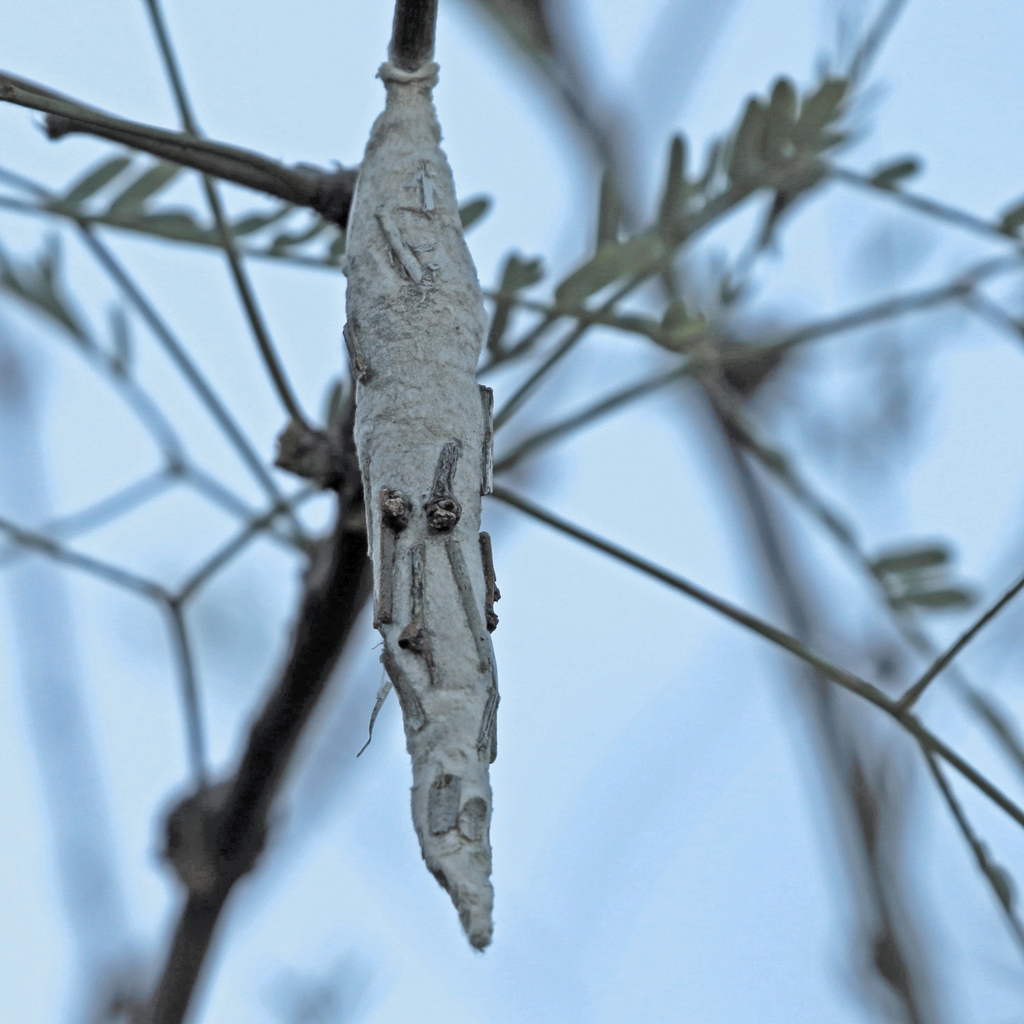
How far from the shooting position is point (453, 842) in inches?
11.2

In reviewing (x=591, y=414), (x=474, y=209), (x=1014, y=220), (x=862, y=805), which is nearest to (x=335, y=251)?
(x=474, y=209)

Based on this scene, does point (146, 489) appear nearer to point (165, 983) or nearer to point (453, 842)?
point (165, 983)

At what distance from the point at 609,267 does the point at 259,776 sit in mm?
373

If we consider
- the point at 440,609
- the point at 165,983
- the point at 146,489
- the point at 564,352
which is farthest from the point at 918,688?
the point at 146,489

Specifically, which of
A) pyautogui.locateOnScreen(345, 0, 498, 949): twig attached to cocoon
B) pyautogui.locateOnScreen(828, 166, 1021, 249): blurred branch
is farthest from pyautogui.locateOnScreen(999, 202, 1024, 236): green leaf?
pyautogui.locateOnScreen(345, 0, 498, 949): twig attached to cocoon

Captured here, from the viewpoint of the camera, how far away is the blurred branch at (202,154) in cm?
49

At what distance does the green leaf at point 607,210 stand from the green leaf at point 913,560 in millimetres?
319

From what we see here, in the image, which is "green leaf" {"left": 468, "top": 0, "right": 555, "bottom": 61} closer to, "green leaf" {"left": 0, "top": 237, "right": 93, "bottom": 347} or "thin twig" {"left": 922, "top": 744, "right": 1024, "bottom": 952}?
"green leaf" {"left": 0, "top": 237, "right": 93, "bottom": 347}

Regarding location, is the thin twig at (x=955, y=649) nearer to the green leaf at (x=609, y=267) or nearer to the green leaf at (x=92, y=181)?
the green leaf at (x=609, y=267)

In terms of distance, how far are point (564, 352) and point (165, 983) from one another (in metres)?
0.51

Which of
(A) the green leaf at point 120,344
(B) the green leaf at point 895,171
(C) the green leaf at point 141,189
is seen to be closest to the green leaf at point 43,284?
(A) the green leaf at point 120,344

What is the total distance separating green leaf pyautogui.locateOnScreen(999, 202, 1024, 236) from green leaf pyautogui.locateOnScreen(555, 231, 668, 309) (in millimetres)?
231

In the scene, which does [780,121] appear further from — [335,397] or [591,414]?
[335,397]

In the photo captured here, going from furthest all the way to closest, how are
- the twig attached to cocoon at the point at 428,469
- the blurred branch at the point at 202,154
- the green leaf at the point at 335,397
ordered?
the green leaf at the point at 335,397
the blurred branch at the point at 202,154
the twig attached to cocoon at the point at 428,469
